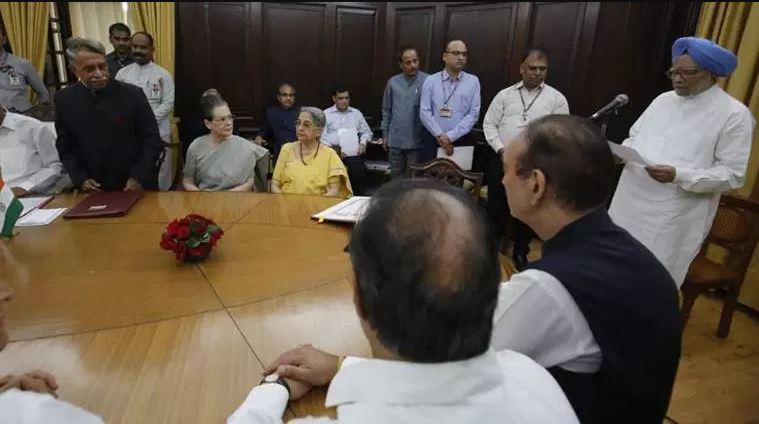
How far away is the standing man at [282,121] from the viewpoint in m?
4.44

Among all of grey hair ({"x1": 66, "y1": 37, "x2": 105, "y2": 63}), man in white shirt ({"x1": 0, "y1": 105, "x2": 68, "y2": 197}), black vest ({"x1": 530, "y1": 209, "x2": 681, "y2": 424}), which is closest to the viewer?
black vest ({"x1": 530, "y1": 209, "x2": 681, "y2": 424})

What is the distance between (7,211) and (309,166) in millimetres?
1439

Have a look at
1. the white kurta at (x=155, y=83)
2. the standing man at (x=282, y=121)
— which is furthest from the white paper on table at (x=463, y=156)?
the white kurta at (x=155, y=83)

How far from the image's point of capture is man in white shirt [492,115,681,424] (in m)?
0.93

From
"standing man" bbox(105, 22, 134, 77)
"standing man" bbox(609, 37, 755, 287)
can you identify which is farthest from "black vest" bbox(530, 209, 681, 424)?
"standing man" bbox(105, 22, 134, 77)

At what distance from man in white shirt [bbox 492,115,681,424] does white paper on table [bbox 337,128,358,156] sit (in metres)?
3.26

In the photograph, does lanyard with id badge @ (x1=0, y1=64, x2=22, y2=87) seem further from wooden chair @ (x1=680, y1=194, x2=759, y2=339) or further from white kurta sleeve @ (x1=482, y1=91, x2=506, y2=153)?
wooden chair @ (x1=680, y1=194, x2=759, y2=339)

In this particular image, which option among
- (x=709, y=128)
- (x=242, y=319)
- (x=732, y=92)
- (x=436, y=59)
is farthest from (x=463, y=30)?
(x=242, y=319)

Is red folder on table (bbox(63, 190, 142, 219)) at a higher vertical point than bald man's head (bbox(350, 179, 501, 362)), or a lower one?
lower

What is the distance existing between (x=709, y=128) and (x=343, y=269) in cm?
194

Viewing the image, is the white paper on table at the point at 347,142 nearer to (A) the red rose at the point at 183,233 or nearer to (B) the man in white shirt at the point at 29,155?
(B) the man in white shirt at the point at 29,155

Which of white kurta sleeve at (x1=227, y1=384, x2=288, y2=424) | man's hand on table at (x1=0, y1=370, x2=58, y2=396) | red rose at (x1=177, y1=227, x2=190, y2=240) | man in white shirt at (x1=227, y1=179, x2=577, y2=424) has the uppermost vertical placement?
man in white shirt at (x1=227, y1=179, x2=577, y2=424)

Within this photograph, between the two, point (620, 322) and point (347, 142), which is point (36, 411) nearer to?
point (620, 322)

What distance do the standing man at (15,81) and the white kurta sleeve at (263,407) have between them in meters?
4.14
